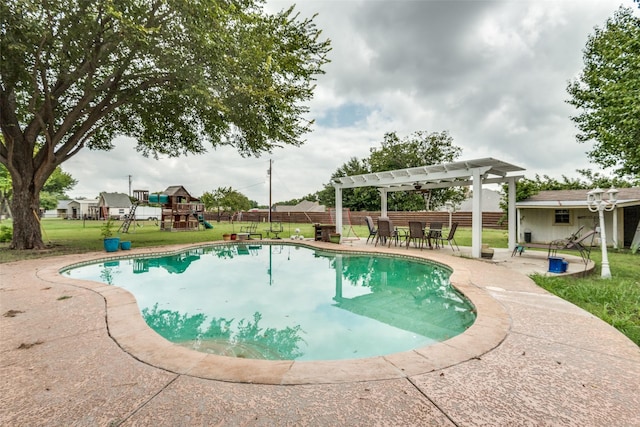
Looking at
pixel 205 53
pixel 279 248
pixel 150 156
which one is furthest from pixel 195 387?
pixel 150 156

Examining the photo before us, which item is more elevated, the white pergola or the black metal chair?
the white pergola

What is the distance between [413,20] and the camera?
318 inches

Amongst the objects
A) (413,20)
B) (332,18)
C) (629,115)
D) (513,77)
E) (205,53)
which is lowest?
(629,115)

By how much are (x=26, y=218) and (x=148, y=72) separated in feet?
19.4

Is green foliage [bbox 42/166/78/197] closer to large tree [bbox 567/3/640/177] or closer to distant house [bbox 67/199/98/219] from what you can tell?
distant house [bbox 67/199/98/219]

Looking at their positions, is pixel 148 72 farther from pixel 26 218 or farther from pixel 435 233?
pixel 435 233

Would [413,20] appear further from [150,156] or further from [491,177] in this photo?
[150,156]

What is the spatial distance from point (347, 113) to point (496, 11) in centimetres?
926

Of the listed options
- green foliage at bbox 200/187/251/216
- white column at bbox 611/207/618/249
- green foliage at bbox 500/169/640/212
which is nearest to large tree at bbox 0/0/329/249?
green foliage at bbox 500/169/640/212

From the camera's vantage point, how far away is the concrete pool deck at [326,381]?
1.66 meters

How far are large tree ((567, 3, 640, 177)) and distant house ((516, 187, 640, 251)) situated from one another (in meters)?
1.43

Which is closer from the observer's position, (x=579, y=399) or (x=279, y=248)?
(x=579, y=399)

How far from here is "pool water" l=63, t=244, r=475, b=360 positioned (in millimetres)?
3512

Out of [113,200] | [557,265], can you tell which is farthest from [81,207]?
[557,265]
